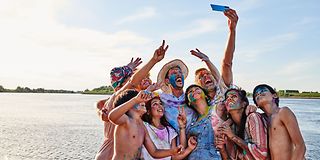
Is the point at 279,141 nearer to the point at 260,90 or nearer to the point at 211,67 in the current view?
the point at 260,90

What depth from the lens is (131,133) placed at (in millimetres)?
5199

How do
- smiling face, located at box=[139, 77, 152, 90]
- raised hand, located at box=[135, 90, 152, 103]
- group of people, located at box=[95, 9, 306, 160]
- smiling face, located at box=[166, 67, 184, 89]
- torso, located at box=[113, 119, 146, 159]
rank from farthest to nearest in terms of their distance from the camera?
smiling face, located at box=[139, 77, 152, 90] < smiling face, located at box=[166, 67, 184, 89] < torso, located at box=[113, 119, 146, 159] < group of people, located at box=[95, 9, 306, 160] < raised hand, located at box=[135, 90, 152, 103]

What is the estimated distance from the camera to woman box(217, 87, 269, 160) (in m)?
5.09

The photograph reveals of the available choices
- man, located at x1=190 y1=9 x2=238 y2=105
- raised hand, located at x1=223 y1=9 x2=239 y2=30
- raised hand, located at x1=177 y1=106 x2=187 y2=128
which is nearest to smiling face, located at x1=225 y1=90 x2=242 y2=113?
man, located at x1=190 y1=9 x2=238 y2=105

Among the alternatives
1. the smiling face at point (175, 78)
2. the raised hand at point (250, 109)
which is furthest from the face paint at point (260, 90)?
the smiling face at point (175, 78)

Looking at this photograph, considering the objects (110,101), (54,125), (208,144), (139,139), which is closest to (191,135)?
(208,144)

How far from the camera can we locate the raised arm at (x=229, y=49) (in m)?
5.70

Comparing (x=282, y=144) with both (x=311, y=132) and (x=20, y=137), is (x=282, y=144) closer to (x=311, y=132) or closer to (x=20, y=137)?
(x=20, y=137)

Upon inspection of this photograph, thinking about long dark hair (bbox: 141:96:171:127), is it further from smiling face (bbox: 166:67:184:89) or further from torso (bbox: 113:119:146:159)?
torso (bbox: 113:119:146:159)

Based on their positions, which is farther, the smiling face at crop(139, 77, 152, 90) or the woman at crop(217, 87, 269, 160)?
the smiling face at crop(139, 77, 152, 90)

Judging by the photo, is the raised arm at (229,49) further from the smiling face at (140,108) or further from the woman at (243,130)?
the smiling face at (140,108)

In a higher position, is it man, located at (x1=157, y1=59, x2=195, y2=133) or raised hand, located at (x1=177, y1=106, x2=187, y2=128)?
man, located at (x1=157, y1=59, x2=195, y2=133)

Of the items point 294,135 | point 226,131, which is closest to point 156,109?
point 226,131

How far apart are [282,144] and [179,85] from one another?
1709 mm
